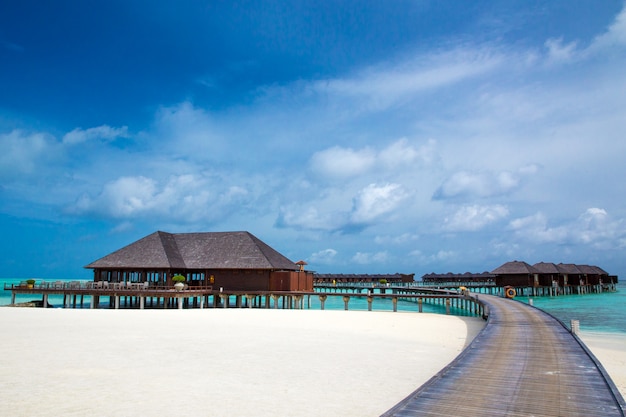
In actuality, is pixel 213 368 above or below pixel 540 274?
below

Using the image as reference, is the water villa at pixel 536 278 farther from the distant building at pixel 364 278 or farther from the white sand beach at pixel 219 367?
the white sand beach at pixel 219 367

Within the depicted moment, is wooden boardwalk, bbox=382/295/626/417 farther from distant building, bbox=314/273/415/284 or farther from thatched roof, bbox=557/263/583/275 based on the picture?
thatched roof, bbox=557/263/583/275

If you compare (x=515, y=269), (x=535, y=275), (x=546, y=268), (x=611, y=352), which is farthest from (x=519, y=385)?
(x=546, y=268)

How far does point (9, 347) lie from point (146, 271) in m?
23.0

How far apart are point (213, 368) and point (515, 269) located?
211ft

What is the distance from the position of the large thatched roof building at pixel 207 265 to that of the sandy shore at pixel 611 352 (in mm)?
21959

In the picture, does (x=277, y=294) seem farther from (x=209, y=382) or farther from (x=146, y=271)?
(x=209, y=382)

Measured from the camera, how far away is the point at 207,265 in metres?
39.4

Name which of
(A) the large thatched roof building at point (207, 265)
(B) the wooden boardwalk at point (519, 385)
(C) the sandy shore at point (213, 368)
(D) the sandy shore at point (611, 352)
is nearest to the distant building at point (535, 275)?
(A) the large thatched roof building at point (207, 265)

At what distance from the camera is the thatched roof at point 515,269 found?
224 ft

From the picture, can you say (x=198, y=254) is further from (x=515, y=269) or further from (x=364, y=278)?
(x=364, y=278)

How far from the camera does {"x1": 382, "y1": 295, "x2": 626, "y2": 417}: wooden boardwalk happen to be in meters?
7.94

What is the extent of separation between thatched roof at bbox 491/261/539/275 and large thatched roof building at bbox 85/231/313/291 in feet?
127

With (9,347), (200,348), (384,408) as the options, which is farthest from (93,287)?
(384,408)
